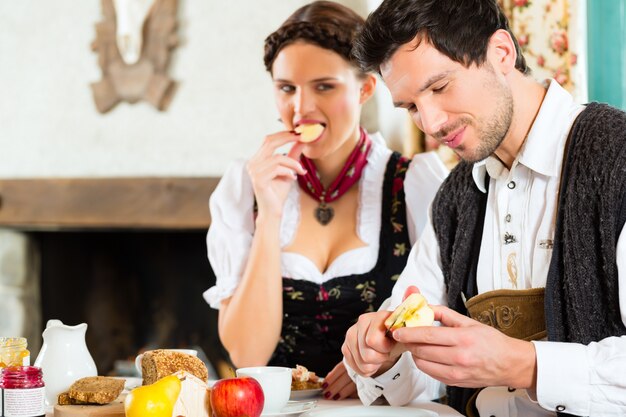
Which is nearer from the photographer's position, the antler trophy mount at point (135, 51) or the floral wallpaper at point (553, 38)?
the floral wallpaper at point (553, 38)

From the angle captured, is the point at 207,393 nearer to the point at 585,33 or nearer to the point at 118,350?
the point at 585,33

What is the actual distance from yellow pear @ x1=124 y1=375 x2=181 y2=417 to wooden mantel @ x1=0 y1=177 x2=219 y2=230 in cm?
224

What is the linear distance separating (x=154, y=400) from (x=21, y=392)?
8.1 inches

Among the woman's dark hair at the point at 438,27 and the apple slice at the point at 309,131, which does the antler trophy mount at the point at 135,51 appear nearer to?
the apple slice at the point at 309,131

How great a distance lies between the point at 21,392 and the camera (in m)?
1.22

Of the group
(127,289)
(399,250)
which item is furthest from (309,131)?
(127,289)

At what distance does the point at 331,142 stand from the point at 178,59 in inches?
63.5

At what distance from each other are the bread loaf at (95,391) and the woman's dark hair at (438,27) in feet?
2.35

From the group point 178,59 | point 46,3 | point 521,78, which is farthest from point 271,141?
point 46,3

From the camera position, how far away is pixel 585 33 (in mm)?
2447

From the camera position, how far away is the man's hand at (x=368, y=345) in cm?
136

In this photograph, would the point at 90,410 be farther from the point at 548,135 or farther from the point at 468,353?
the point at 548,135

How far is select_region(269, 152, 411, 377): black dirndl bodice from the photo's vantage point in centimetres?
205

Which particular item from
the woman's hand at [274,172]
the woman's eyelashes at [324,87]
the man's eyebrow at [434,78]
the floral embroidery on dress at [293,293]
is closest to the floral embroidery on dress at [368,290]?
the floral embroidery on dress at [293,293]
